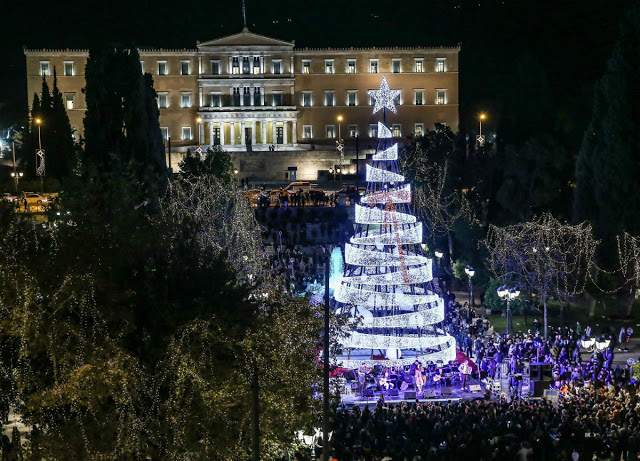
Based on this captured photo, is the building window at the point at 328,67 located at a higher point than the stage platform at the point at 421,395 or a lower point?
higher

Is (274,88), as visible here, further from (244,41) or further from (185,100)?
(185,100)

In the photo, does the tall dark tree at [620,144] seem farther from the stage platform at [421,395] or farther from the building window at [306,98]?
the building window at [306,98]

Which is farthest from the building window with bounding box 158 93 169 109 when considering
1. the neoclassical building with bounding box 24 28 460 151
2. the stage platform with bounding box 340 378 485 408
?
the stage platform with bounding box 340 378 485 408

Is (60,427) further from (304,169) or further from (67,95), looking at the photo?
(67,95)

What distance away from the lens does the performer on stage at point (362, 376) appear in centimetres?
2136

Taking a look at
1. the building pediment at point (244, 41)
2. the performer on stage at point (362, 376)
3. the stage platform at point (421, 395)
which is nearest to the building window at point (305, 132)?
the building pediment at point (244, 41)

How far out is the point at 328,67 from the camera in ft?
230

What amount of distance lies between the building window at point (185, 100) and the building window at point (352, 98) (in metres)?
12.0

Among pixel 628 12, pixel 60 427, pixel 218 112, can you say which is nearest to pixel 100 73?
pixel 628 12

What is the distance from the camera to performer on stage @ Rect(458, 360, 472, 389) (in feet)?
70.5

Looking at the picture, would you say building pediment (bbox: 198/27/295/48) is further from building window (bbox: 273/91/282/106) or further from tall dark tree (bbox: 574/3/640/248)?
tall dark tree (bbox: 574/3/640/248)

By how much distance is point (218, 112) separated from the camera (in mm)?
67875

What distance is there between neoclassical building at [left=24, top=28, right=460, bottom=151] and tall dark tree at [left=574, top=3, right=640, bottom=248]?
1433 inches

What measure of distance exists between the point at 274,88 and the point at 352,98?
608 centimetres
